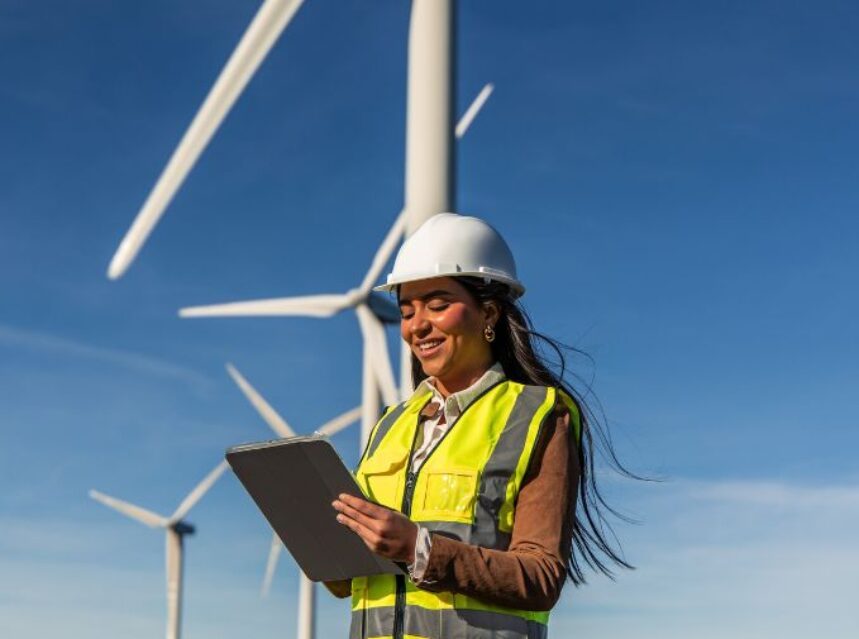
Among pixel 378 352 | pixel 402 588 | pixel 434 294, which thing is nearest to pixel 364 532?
pixel 402 588

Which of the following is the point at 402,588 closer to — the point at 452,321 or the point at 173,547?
the point at 452,321

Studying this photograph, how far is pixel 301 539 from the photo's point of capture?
5.35 metres

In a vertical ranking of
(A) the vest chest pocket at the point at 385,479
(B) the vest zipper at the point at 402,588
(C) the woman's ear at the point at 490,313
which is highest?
(C) the woman's ear at the point at 490,313

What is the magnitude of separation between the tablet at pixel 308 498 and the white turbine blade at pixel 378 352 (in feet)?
49.6

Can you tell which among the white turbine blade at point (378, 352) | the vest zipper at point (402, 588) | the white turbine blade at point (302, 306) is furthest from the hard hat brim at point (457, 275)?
the white turbine blade at point (302, 306)

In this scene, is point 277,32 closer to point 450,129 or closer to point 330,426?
point 450,129

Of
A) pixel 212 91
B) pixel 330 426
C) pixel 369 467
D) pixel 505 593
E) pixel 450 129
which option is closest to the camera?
pixel 505 593

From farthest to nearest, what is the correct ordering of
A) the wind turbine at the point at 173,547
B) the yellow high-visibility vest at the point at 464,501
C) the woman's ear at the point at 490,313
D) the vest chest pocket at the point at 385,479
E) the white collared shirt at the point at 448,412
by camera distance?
the wind turbine at the point at 173,547 → the woman's ear at the point at 490,313 → the white collared shirt at the point at 448,412 → the vest chest pocket at the point at 385,479 → the yellow high-visibility vest at the point at 464,501

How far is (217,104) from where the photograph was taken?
17.4m

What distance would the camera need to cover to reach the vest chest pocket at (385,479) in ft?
17.8

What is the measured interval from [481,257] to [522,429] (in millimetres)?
826

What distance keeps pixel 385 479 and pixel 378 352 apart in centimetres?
2315

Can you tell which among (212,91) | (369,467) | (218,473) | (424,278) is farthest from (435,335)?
(218,473)

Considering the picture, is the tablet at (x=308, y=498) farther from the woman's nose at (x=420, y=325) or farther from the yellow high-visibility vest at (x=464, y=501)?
the woman's nose at (x=420, y=325)
